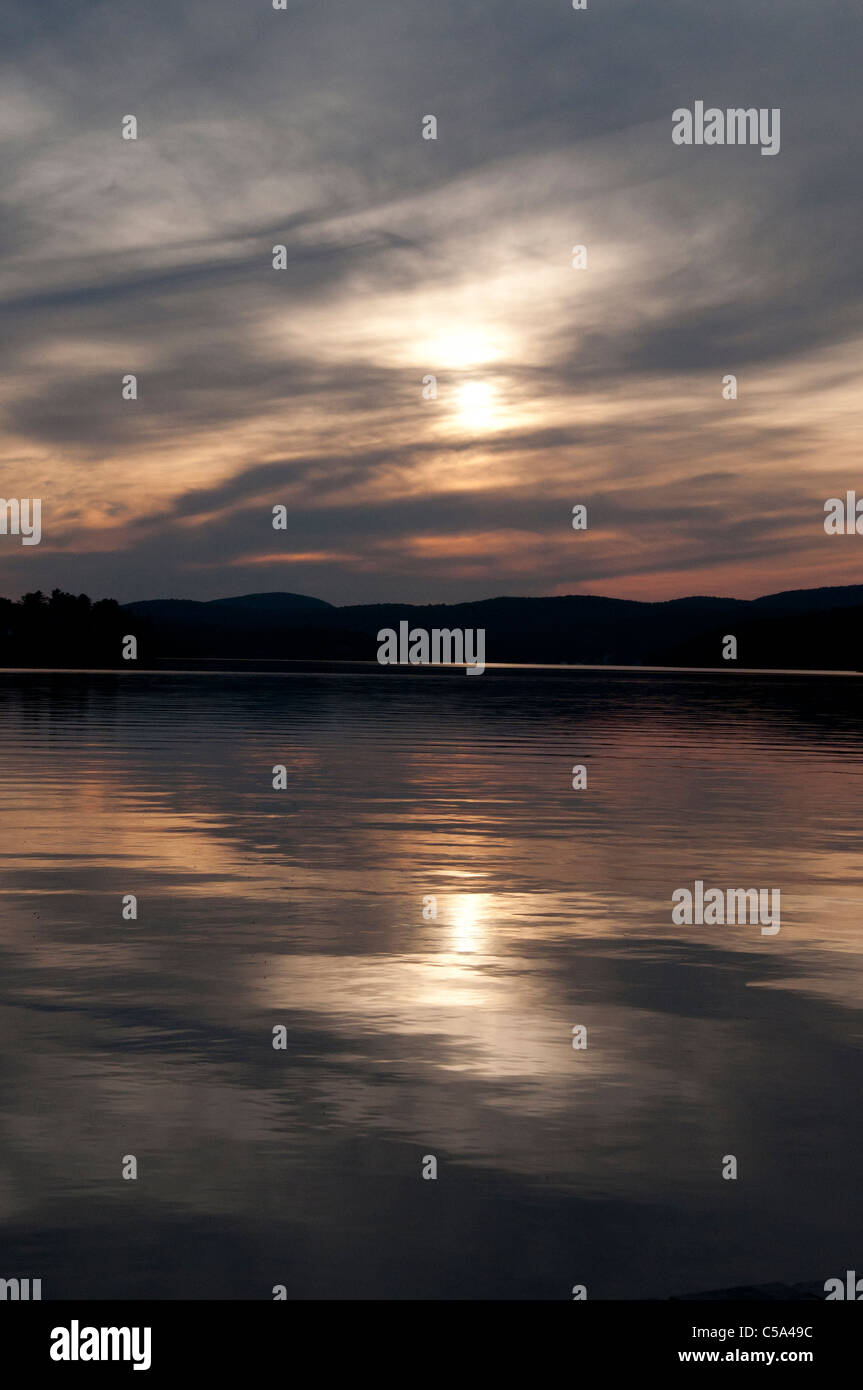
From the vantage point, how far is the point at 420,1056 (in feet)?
38.6

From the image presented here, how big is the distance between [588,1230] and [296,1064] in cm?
366

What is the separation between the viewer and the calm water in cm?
818

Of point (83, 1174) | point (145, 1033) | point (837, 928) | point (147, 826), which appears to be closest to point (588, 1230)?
point (83, 1174)

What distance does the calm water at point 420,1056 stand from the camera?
8.18 meters

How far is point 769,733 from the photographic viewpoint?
6134 centimetres

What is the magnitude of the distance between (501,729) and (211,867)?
4007 cm

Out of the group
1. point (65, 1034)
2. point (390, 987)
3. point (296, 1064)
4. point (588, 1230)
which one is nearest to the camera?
point (588, 1230)

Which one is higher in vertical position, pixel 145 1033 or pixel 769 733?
pixel 769 733

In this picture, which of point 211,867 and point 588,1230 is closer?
point 588,1230
